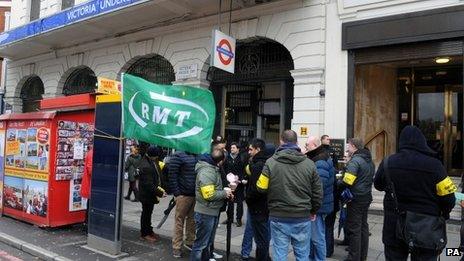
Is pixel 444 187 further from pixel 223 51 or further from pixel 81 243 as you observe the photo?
pixel 223 51

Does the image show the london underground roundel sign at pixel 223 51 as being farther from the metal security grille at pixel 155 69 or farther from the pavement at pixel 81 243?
the pavement at pixel 81 243

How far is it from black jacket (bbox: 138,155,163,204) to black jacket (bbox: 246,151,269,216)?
220cm

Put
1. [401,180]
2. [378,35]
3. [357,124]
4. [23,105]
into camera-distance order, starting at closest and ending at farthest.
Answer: [401,180] → [378,35] → [357,124] → [23,105]

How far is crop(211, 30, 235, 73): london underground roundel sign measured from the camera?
1092 cm

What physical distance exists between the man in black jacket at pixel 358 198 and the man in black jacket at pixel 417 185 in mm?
1679

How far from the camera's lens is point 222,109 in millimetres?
13898

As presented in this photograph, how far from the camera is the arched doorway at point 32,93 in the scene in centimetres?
2039

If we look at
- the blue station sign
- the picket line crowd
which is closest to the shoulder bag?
the picket line crowd

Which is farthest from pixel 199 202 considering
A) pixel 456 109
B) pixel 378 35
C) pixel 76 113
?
pixel 456 109

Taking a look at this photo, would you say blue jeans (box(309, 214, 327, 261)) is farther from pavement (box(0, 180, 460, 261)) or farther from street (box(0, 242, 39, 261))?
street (box(0, 242, 39, 261))

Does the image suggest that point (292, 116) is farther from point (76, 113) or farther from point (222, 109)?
point (76, 113)

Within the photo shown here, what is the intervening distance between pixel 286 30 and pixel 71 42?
10.0 meters

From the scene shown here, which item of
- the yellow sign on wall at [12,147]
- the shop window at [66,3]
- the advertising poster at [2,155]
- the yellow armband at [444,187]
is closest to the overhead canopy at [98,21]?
the shop window at [66,3]

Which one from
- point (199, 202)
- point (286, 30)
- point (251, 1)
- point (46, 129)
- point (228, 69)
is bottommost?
point (199, 202)
